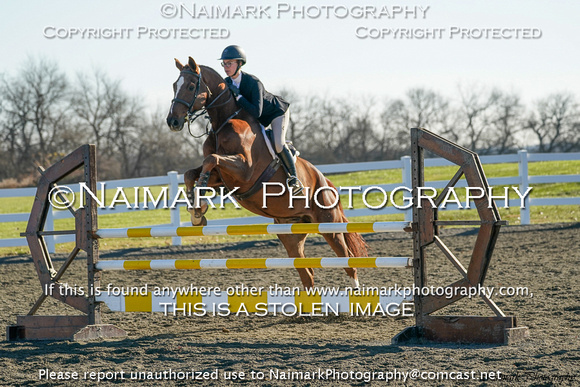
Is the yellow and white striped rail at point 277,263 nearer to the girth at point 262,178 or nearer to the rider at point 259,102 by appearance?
the girth at point 262,178

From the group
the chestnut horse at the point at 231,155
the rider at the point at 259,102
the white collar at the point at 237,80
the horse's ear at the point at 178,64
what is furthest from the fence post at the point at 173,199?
the horse's ear at the point at 178,64

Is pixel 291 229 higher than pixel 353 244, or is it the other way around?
pixel 291 229

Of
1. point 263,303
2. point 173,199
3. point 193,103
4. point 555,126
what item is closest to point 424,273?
point 263,303

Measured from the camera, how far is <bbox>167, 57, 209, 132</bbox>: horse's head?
17.3ft

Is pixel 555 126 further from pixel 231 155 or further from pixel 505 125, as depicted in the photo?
pixel 231 155

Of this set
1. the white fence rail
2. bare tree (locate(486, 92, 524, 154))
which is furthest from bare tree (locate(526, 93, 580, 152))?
the white fence rail

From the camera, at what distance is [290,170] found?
5.96m

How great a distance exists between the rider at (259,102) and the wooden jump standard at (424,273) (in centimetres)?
138

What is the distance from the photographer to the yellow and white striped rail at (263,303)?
4672 mm

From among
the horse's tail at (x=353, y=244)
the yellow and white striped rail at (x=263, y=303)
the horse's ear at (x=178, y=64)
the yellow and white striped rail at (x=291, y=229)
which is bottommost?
the yellow and white striped rail at (x=263, y=303)

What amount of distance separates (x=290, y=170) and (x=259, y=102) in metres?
0.70

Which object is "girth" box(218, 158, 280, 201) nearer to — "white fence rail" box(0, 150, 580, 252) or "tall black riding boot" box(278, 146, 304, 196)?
"tall black riding boot" box(278, 146, 304, 196)

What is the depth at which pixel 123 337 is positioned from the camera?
5152 millimetres

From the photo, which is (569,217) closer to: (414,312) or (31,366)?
(414,312)
